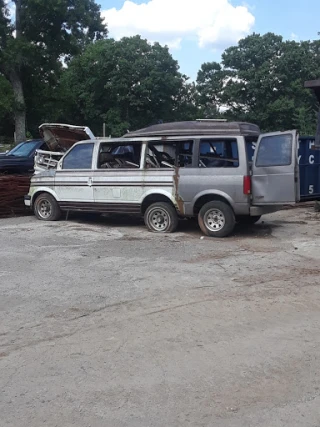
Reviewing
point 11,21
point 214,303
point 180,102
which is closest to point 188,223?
point 214,303

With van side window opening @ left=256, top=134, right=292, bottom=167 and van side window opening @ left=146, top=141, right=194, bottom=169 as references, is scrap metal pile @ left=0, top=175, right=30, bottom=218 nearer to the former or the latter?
van side window opening @ left=146, top=141, right=194, bottom=169

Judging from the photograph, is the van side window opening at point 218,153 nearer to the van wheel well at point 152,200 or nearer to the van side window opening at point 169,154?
the van side window opening at point 169,154

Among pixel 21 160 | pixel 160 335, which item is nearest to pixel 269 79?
pixel 21 160

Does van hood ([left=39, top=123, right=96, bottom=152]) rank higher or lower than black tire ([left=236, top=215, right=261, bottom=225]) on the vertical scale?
higher

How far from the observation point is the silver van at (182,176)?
392 inches

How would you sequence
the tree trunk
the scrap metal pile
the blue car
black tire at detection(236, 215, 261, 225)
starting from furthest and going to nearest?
the tree trunk → the blue car → the scrap metal pile → black tire at detection(236, 215, 261, 225)

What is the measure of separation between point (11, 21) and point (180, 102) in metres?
15.2

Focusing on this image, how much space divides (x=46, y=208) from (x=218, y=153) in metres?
4.47

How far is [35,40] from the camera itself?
3070 centimetres

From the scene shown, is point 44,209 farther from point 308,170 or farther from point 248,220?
point 308,170

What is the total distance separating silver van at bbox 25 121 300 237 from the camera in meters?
9.95

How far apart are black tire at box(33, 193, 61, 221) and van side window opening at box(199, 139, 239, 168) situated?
3811 mm

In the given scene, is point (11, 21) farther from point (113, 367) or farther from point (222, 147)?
point (113, 367)

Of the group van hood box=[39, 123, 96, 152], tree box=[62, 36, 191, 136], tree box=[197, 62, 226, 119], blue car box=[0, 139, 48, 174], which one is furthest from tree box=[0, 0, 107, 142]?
van hood box=[39, 123, 96, 152]
